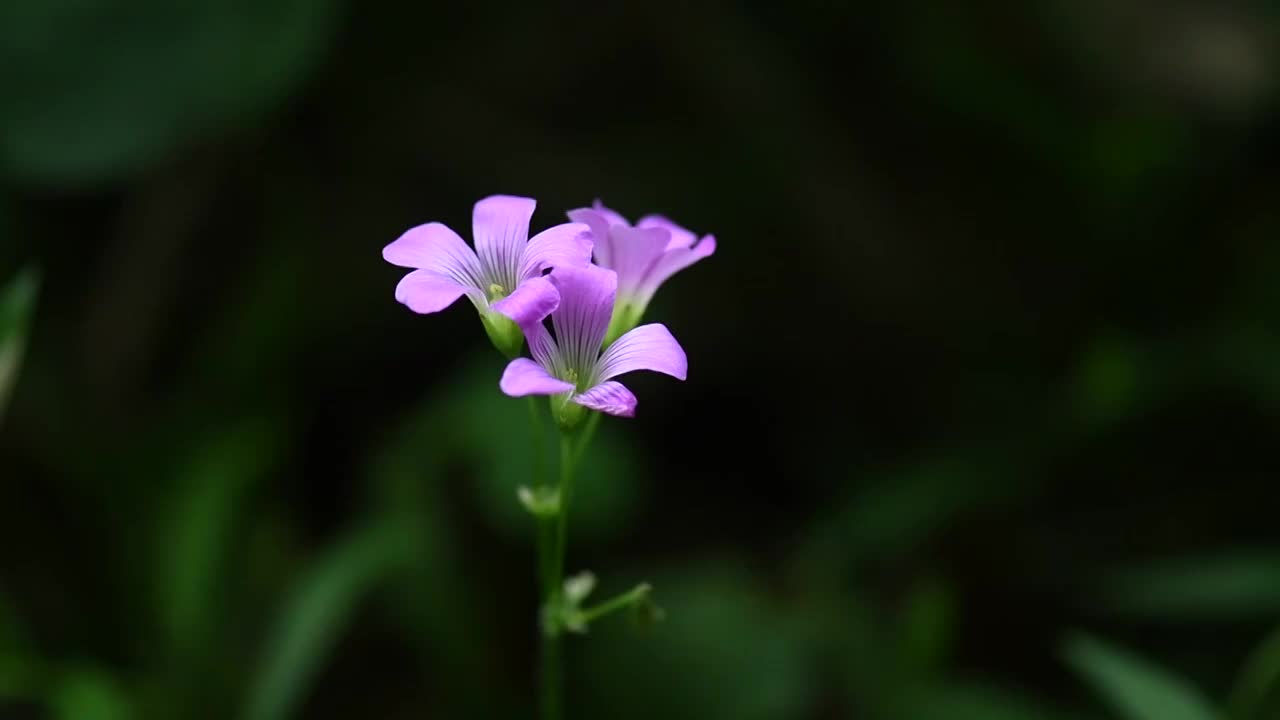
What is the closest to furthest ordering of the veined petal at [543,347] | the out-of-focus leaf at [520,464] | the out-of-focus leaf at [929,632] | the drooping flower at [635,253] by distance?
the veined petal at [543,347], the drooping flower at [635,253], the out-of-focus leaf at [929,632], the out-of-focus leaf at [520,464]

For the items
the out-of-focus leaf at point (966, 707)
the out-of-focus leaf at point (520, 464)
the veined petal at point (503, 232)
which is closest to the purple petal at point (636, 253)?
the veined petal at point (503, 232)

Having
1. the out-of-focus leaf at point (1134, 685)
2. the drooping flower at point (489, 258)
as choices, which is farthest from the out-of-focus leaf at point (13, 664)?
the out-of-focus leaf at point (1134, 685)

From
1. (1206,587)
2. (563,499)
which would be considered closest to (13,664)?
(563,499)

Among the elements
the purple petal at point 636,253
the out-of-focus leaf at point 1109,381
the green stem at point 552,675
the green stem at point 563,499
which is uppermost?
the out-of-focus leaf at point 1109,381

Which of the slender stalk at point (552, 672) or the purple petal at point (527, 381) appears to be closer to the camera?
the purple petal at point (527, 381)

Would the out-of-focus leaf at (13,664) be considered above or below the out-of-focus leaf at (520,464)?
below

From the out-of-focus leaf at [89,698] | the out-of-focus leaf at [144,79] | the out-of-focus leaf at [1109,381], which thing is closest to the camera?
the out-of-focus leaf at [89,698]

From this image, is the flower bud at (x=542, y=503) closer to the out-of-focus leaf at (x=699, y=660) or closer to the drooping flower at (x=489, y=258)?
the drooping flower at (x=489, y=258)
